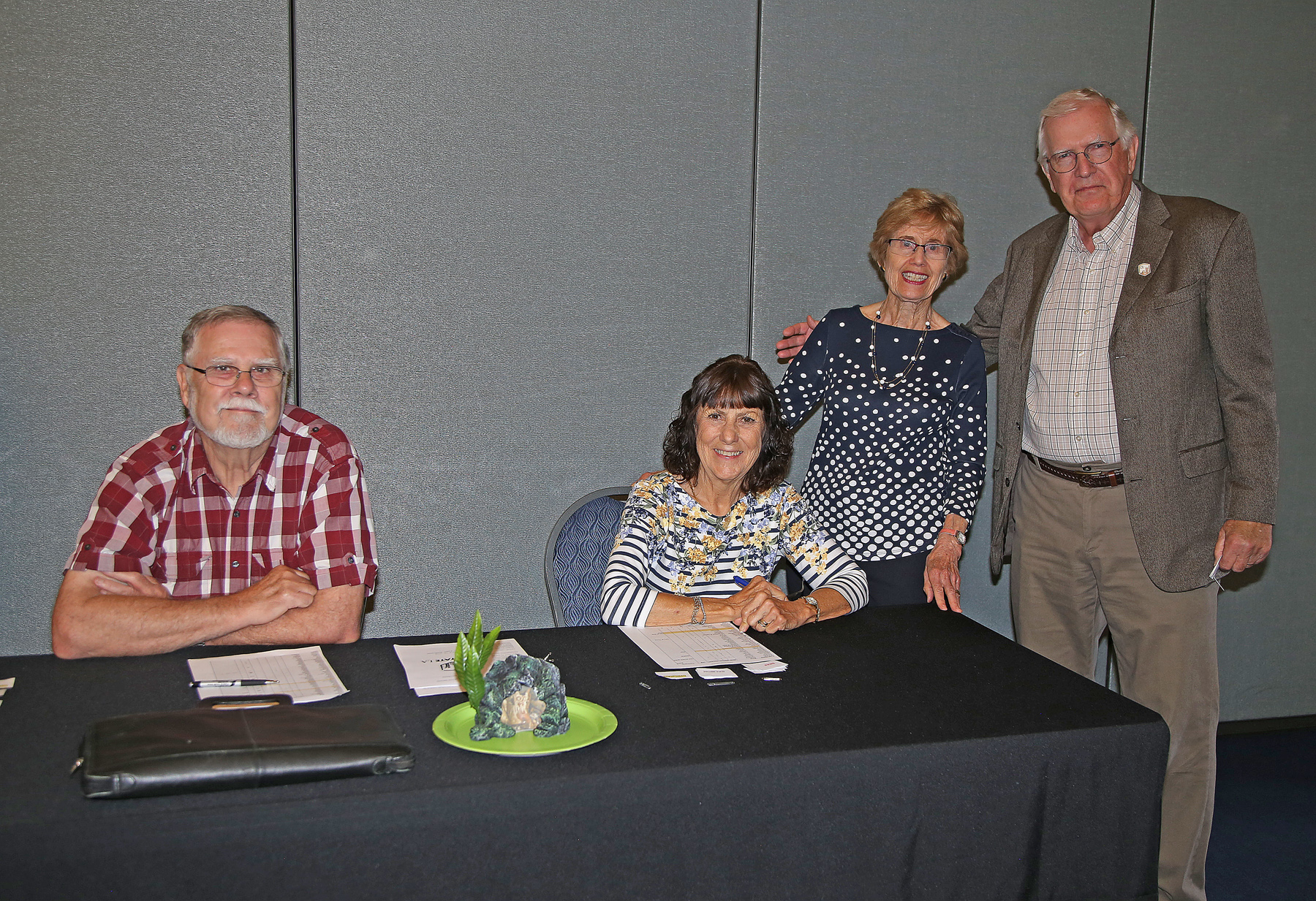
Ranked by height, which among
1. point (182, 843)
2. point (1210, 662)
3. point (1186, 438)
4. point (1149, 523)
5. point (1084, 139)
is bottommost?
point (1210, 662)

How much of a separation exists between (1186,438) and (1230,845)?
4.67 feet

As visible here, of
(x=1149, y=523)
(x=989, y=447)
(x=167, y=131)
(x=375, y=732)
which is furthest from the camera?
(x=989, y=447)

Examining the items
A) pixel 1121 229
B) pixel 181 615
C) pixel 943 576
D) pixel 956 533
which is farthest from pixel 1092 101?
pixel 181 615

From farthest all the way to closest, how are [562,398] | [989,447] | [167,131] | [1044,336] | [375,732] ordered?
[989,447] → [562,398] → [167,131] → [1044,336] → [375,732]

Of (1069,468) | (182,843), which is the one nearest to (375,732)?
(182,843)

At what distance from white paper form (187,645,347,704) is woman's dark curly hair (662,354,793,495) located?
1013mm

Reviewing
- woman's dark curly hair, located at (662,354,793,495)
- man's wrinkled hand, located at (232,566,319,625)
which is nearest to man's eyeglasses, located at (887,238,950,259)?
woman's dark curly hair, located at (662,354,793,495)

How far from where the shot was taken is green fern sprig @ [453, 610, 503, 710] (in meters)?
1.54

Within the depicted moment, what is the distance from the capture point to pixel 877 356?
107 inches

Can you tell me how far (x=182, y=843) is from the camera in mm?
1197

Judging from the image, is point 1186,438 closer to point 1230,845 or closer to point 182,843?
point 1230,845

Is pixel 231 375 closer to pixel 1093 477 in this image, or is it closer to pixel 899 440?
pixel 899 440

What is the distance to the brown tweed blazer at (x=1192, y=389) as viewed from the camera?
96.9 inches

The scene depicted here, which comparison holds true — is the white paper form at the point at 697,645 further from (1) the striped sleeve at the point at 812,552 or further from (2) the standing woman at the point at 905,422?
(2) the standing woman at the point at 905,422
